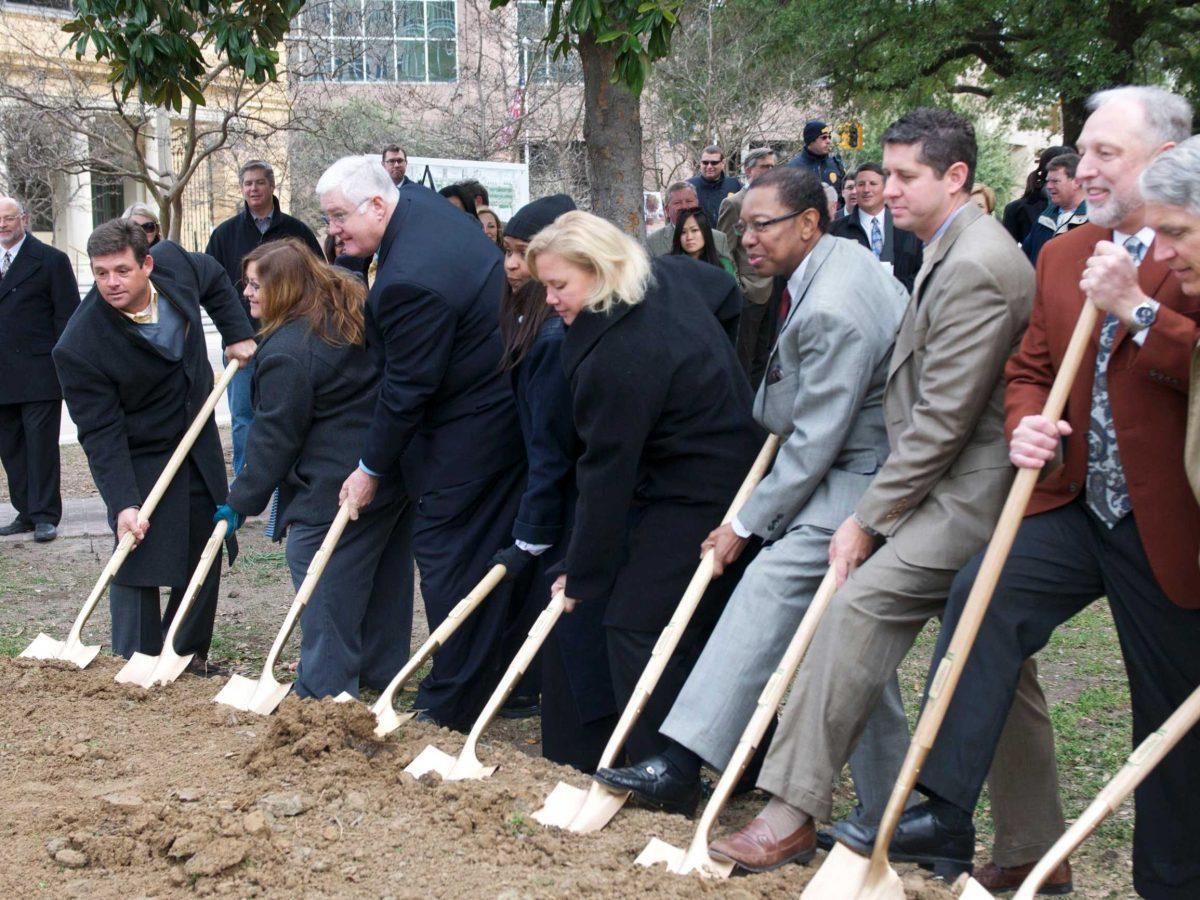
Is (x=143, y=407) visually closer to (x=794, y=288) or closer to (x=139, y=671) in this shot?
(x=139, y=671)

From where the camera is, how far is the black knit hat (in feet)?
14.9

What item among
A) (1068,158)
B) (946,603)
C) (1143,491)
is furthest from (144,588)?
(1068,158)

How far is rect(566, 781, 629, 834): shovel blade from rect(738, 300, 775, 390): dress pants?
4134mm

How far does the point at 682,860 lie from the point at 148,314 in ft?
10.8

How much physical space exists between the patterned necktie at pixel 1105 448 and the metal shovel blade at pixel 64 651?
3.91 metres

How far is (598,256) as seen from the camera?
3.94 meters

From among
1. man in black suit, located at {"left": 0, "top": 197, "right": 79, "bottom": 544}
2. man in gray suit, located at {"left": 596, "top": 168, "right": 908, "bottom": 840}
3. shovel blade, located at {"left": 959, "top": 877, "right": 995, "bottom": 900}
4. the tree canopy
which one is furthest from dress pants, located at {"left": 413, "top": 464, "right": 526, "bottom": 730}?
the tree canopy

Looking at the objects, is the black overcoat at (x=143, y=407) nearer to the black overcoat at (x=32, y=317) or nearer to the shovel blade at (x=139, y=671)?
the shovel blade at (x=139, y=671)

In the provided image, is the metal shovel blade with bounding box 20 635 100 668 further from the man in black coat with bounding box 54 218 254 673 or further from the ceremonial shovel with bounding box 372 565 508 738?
the ceremonial shovel with bounding box 372 565 508 738

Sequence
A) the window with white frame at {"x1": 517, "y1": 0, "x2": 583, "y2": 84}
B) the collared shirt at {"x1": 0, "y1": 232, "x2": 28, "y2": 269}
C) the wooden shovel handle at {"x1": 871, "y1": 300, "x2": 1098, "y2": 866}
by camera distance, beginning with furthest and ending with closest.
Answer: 1. the window with white frame at {"x1": 517, "y1": 0, "x2": 583, "y2": 84}
2. the collared shirt at {"x1": 0, "y1": 232, "x2": 28, "y2": 269}
3. the wooden shovel handle at {"x1": 871, "y1": 300, "x2": 1098, "y2": 866}

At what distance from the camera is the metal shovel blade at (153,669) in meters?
5.29

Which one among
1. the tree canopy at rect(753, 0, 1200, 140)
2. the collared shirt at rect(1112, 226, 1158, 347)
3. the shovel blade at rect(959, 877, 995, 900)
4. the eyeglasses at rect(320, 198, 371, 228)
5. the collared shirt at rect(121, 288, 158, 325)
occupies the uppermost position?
the tree canopy at rect(753, 0, 1200, 140)

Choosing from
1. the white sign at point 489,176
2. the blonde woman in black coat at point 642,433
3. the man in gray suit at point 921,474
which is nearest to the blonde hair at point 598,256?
the blonde woman in black coat at point 642,433

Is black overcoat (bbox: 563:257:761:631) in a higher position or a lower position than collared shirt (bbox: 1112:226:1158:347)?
lower
